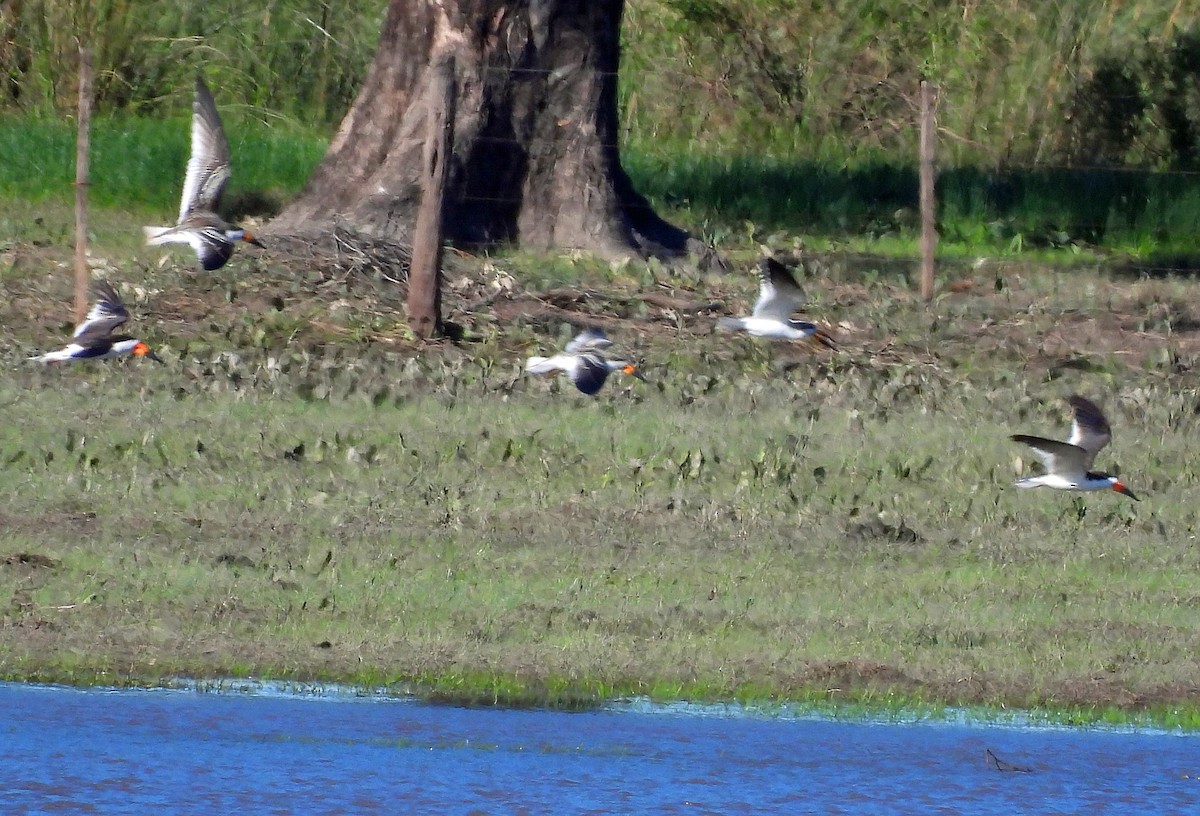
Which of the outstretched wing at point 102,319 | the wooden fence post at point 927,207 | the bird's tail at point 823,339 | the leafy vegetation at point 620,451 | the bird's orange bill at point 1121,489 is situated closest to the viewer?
the leafy vegetation at point 620,451

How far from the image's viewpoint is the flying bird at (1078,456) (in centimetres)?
1008

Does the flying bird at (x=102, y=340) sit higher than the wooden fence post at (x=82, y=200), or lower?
lower

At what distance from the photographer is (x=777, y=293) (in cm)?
1231

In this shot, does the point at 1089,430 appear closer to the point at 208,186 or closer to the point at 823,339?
the point at 823,339

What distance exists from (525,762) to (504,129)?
10007mm

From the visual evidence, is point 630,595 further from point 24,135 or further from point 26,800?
point 24,135

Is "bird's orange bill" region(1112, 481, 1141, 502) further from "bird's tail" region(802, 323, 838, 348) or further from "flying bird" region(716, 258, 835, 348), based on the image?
"bird's tail" region(802, 323, 838, 348)

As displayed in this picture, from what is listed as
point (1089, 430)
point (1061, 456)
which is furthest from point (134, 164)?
point (1061, 456)

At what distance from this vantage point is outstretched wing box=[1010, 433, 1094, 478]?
32.8ft

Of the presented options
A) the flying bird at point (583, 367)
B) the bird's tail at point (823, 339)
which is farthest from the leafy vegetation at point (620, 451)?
the flying bird at point (583, 367)

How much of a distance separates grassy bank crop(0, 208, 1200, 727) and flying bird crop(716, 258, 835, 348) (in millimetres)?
477

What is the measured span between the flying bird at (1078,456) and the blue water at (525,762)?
2.83 metres

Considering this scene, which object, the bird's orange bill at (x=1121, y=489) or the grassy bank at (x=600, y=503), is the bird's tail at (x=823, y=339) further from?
the bird's orange bill at (x=1121, y=489)

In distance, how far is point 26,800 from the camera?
623cm
